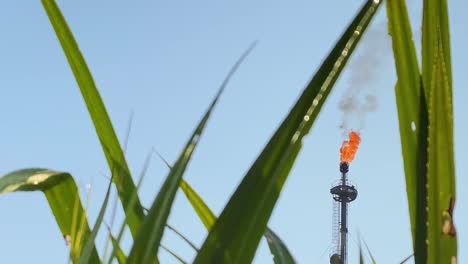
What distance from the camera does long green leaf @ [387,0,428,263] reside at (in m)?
0.82

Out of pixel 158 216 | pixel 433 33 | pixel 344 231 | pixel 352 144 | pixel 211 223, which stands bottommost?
pixel 158 216

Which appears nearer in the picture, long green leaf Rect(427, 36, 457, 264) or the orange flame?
long green leaf Rect(427, 36, 457, 264)

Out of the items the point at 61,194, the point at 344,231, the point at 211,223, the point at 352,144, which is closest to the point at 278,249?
the point at 211,223

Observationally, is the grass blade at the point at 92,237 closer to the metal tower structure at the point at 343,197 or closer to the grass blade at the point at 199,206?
the grass blade at the point at 199,206

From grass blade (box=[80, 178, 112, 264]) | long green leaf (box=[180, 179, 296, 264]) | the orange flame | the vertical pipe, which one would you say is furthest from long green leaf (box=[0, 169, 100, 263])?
the vertical pipe

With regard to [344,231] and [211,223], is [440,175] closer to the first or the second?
[211,223]

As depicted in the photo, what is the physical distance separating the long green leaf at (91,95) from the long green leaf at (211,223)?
149mm

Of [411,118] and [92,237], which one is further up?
[411,118]

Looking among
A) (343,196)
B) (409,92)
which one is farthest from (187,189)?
(343,196)

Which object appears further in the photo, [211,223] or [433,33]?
[211,223]

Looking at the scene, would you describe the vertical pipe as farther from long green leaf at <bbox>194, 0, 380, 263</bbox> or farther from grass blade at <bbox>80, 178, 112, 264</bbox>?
long green leaf at <bbox>194, 0, 380, 263</bbox>

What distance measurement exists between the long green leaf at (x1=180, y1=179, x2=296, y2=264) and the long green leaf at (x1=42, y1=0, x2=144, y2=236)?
149mm

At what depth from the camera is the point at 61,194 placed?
1.02 m

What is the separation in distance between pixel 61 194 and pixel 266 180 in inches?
15.9
